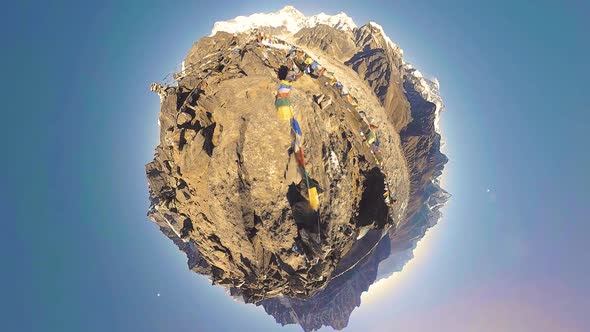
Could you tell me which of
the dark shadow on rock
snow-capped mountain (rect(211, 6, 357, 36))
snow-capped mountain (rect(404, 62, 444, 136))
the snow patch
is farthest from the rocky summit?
snow-capped mountain (rect(211, 6, 357, 36))

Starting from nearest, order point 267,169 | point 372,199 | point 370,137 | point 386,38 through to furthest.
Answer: point 267,169
point 372,199
point 370,137
point 386,38

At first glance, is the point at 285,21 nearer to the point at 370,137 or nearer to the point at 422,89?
the point at 422,89

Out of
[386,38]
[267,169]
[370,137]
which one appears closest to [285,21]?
[386,38]

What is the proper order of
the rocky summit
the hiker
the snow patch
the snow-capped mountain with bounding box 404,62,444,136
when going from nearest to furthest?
the rocky summit
the hiker
the snow patch
the snow-capped mountain with bounding box 404,62,444,136

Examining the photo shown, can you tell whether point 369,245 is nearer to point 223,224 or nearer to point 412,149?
point 223,224

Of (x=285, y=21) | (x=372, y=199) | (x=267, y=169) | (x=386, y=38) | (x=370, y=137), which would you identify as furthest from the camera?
(x=285, y=21)

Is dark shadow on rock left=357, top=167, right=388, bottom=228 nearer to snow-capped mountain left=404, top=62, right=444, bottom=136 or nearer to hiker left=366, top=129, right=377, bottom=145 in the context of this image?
hiker left=366, top=129, right=377, bottom=145

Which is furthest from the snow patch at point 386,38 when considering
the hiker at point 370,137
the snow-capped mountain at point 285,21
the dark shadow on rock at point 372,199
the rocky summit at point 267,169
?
the dark shadow on rock at point 372,199

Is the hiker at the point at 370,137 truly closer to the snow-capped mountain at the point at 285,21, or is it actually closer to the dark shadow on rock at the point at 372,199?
the dark shadow on rock at the point at 372,199

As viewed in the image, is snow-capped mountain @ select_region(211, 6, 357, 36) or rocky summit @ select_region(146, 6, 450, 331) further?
snow-capped mountain @ select_region(211, 6, 357, 36)
